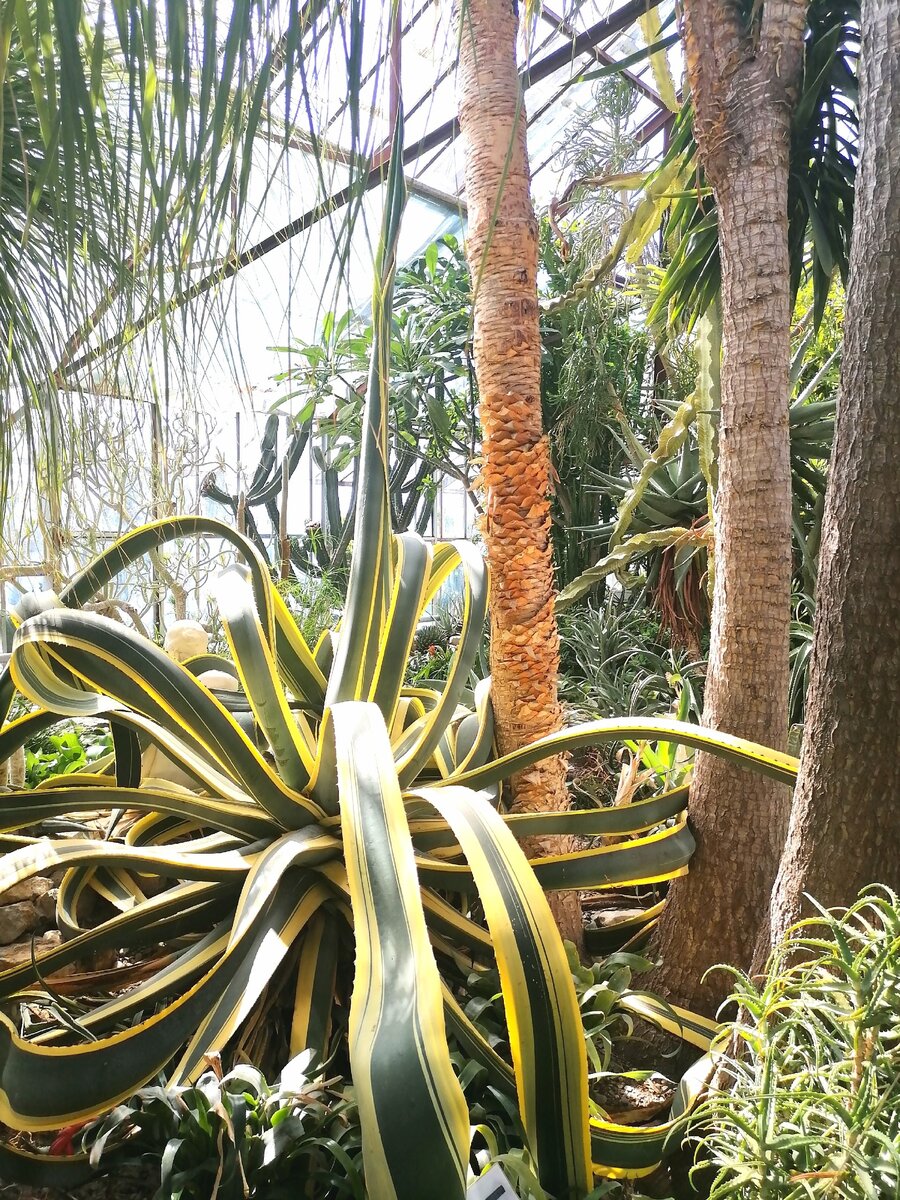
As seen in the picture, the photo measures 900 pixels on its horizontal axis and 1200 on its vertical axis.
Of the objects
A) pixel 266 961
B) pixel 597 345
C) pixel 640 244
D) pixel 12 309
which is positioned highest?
pixel 597 345

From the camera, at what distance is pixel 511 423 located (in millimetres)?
1104

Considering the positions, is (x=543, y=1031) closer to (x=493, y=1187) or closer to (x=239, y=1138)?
(x=493, y=1187)

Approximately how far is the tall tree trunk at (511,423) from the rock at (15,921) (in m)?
0.70

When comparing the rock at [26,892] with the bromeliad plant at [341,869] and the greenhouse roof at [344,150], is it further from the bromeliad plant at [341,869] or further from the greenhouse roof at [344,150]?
the greenhouse roof at [344,150]

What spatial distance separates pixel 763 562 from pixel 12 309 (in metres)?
0.89

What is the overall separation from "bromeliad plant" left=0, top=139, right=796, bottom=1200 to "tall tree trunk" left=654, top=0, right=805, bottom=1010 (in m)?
0.07

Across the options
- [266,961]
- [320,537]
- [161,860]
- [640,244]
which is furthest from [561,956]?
[320,537]

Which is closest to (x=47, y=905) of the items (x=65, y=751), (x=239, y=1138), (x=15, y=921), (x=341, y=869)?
(x=15, y=921)

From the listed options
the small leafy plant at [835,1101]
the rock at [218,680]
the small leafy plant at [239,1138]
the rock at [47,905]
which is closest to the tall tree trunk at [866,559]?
the small leafy plant at [835,1101]

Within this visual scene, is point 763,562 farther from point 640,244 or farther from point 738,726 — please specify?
point 640,244

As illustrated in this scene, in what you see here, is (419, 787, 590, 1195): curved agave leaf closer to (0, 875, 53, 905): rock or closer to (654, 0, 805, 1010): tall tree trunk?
(654, 0, 805, 1010): tall tree trunk

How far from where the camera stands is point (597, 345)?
373 centimetres

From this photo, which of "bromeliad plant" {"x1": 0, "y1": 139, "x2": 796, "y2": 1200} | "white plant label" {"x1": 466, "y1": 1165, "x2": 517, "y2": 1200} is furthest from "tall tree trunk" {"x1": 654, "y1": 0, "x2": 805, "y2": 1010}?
"white plant label" {"x1": 466, "y1": 1165, "x2": 517, "y2": 1200}

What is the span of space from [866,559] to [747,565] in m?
0.30
